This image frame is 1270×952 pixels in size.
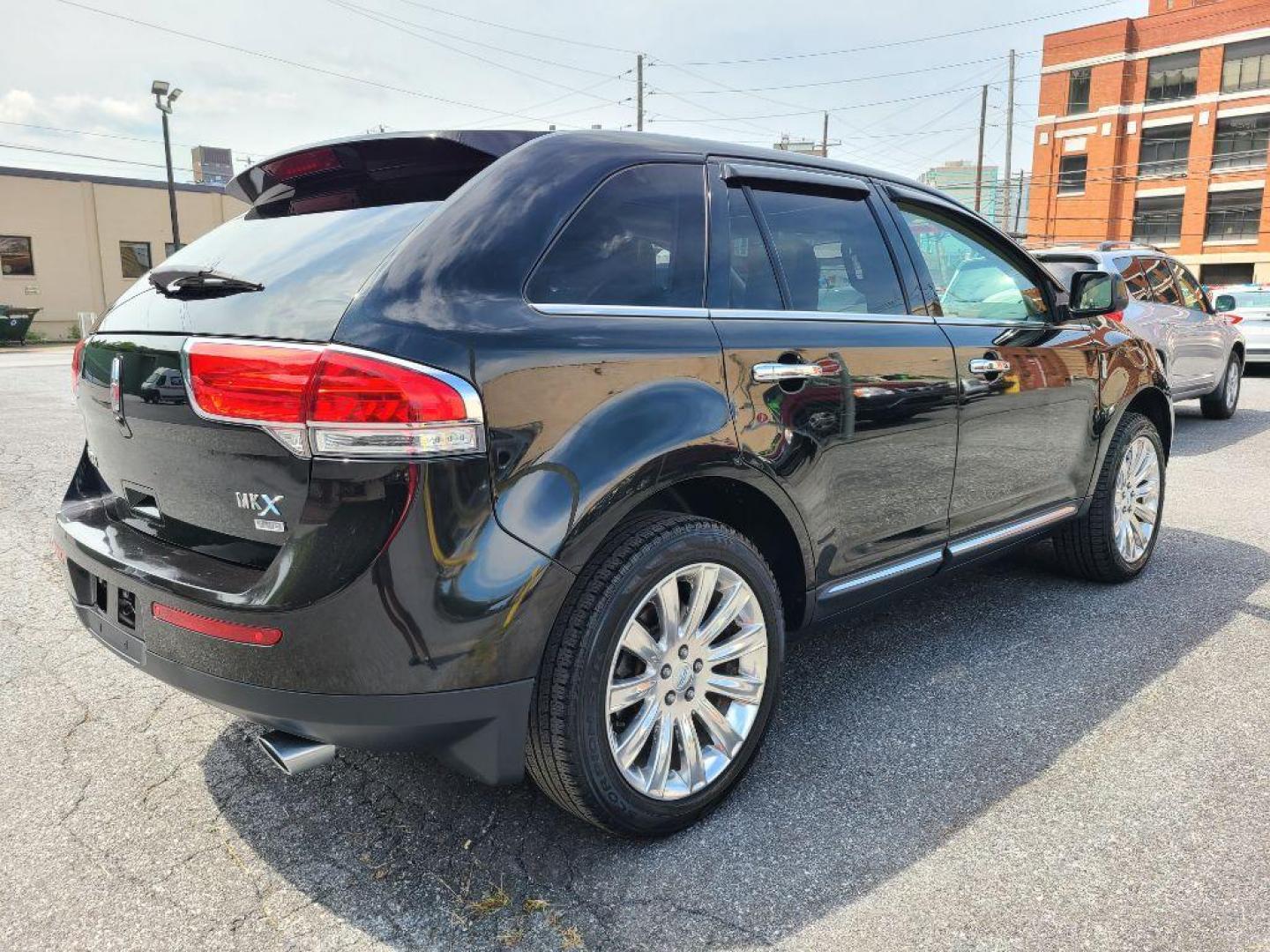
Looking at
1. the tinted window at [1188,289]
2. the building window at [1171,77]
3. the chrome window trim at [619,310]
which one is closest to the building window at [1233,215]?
the building window at [1171,77]

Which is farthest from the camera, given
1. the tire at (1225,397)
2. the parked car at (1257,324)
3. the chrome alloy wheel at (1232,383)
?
the parked car at (1257,324)

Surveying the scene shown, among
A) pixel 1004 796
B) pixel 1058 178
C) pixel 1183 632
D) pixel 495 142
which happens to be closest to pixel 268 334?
pixel 495 142

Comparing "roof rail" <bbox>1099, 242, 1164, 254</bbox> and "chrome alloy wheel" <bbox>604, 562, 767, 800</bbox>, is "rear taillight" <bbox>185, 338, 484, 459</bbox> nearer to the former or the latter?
"chrome alloy wheel" <bbox>604, 562, 767, 800</bbox>

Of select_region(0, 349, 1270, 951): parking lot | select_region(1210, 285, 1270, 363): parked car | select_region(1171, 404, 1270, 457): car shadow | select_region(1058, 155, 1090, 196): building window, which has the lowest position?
select_region(0, 349, 1270, 951): parking lot

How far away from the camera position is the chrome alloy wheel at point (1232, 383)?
10180 mm

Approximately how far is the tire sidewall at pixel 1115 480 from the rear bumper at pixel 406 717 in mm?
3197

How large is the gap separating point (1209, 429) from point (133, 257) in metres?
37.1

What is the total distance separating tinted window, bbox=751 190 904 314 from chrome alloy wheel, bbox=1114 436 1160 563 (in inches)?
72.8

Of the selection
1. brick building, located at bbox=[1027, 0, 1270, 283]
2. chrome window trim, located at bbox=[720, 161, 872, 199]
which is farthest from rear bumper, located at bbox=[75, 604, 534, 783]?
brick building, located at bbox=[1027, 0, 1270, 283]

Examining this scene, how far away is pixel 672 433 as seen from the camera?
7.41 feet

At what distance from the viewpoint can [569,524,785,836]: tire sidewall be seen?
83.3 inches

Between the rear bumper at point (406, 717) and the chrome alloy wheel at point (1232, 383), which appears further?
the chrome alloy wheel at point (1232, 383)

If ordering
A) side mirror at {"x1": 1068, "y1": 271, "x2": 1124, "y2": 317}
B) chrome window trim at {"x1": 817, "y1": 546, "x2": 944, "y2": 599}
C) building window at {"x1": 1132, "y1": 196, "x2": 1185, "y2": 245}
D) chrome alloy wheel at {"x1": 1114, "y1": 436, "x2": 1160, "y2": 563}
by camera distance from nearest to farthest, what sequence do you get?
chrome window trim at {"x1": 817, "y1": 546, "x2": 944, "y2": 599} → side mirror at {"x1": 1068, "y1": 271, "x2": 1124, "y2": 317} → chrome alloy wheel at {"x1": 1114, "y1": 436, "x2": 1160, "y2": 563} → building window at {"x1": 1132, "y1": 196, "x2": 1185, "y2": 245}

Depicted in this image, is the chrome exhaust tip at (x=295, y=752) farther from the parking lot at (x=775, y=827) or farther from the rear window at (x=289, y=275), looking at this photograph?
the rear window at (x=289, y=275)
